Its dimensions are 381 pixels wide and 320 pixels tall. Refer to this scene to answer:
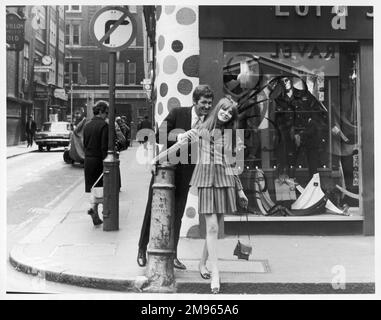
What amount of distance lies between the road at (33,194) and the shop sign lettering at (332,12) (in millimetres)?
3824

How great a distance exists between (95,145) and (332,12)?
11.7 feet

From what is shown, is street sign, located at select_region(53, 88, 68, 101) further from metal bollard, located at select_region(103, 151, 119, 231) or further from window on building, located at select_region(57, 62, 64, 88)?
metal bollard, located at select_region(103, 151, 119, 231)

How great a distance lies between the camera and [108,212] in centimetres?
718

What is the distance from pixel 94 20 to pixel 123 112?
5.54 ft

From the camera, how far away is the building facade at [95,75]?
6973 mm

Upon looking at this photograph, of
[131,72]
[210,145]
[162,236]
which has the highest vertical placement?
[131,72]

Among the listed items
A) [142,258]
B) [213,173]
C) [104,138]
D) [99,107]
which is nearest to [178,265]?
[142,258]

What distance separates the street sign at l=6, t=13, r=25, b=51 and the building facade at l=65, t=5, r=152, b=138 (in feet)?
1.99

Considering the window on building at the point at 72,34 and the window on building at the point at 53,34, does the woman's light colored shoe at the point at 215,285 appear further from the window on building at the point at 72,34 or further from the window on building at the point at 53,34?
the window on building at the point at 53,34

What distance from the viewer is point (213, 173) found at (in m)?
4.87

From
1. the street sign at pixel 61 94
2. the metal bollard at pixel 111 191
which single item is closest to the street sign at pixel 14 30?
the street sign at pixel 61 94

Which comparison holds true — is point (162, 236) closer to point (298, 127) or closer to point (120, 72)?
point (298, 127)

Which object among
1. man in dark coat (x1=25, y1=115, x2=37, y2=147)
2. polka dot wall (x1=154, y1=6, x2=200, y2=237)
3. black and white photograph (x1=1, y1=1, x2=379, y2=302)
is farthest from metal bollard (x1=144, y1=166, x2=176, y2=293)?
man in dark coat (x1=25, y1=115, x2=37, y2=147)

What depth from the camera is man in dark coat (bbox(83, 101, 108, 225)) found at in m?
7.36
